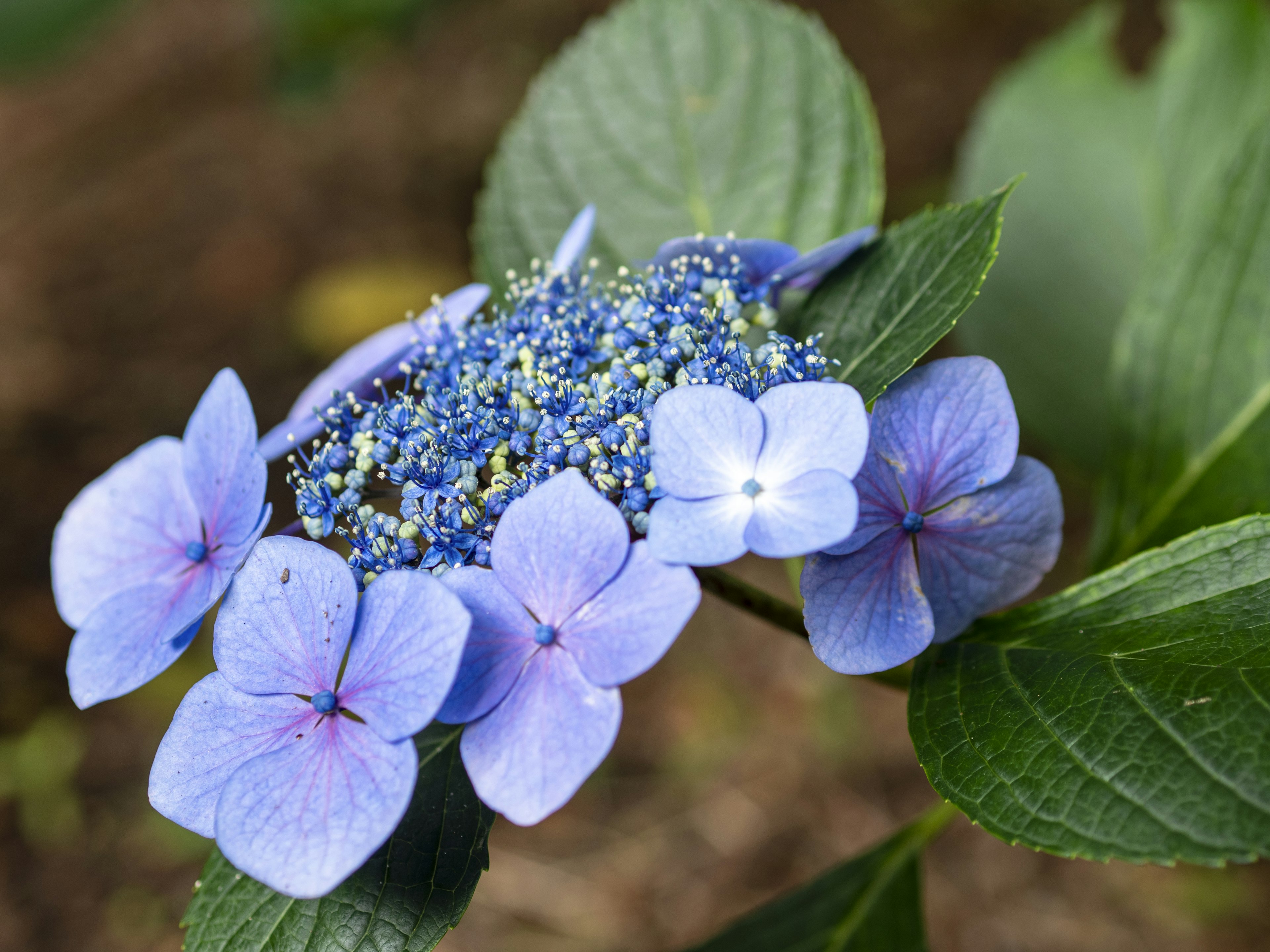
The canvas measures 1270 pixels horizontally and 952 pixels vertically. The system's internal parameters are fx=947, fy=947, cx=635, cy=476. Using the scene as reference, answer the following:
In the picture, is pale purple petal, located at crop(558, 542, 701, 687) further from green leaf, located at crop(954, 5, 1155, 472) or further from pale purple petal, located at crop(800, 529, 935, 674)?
green leaf, located at crop(954, 5, 1155, 472)

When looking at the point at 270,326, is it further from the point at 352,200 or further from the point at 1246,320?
the point at 1246,320

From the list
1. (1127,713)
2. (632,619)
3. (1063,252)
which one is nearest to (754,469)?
(632,619)

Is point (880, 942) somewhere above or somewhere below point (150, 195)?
below

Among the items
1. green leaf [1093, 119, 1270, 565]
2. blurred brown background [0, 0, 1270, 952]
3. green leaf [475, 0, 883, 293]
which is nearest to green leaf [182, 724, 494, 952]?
green leaf [475, 0, 883, 293]

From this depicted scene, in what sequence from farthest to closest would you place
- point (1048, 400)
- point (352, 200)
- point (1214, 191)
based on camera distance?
point (352, 200), point (1048, 400), point (1214, 191)

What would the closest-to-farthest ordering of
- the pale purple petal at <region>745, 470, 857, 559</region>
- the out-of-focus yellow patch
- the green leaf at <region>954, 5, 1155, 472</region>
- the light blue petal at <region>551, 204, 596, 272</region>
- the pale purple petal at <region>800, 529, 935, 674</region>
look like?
the pale purple petal at <region>745, 470, 857, 559</region> → the pale purple petal at <region>800, 529, 935, 674</region> → the light blue petal at <region>551, 204, 596, 272</region> → the green leaf at <region>954, 5, 1155, 472</region> → the out-of-focus yellow patch

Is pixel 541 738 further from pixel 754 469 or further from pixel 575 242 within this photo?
pixel 575 242

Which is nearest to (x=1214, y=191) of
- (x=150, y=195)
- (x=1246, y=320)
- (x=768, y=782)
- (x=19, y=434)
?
(x=1246, y=320)

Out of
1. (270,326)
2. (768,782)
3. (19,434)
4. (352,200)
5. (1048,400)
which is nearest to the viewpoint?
(1048,400)
